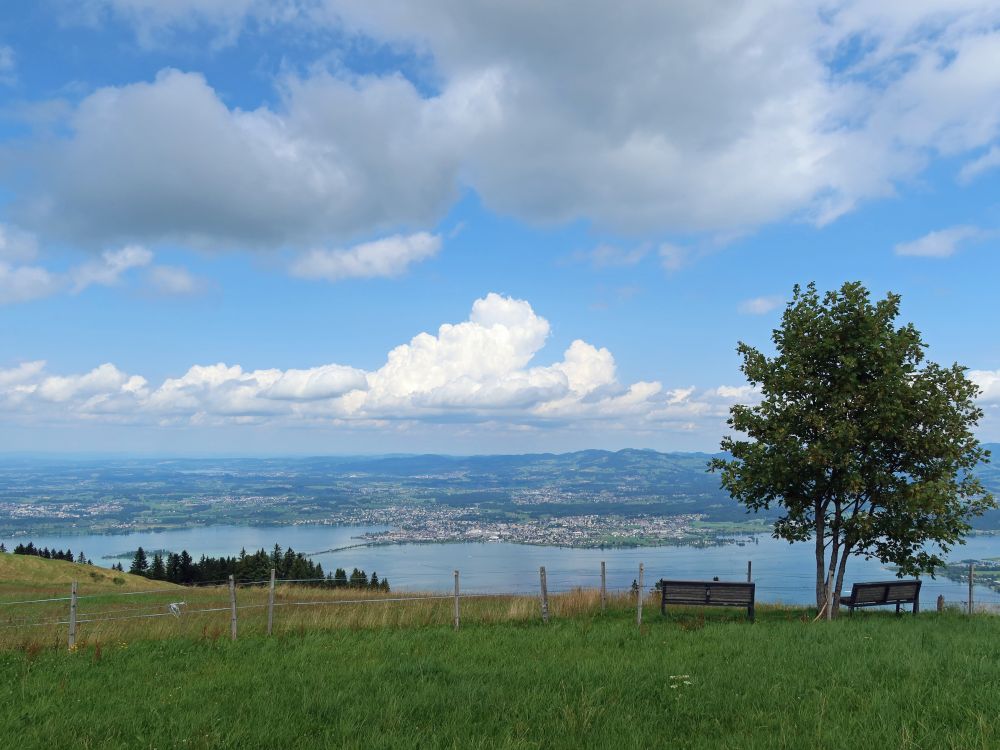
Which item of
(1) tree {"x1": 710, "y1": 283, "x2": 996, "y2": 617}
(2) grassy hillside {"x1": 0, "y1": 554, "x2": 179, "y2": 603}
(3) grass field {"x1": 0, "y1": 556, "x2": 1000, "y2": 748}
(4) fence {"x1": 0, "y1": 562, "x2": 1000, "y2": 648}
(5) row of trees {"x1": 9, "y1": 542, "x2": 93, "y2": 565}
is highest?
(1) tree {"x1": 710, "y1": 283, "x2": 996, "y2": 617}

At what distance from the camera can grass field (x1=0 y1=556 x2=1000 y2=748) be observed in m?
6.81

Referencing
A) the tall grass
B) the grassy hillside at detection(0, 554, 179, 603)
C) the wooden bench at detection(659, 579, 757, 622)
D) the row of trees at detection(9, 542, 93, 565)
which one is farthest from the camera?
the row of trees at detection(9, 542, 93, 565)

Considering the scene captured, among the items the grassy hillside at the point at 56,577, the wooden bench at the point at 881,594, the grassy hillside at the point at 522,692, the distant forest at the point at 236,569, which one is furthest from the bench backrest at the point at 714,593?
the distant forest at the point at 236,569

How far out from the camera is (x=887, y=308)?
18078 millimetres

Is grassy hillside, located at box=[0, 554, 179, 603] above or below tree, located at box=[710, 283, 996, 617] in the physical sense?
below

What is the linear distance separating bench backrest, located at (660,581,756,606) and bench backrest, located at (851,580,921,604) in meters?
2.83

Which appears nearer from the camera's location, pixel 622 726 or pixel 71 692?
pixel 622 726

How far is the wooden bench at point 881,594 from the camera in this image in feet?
56.9

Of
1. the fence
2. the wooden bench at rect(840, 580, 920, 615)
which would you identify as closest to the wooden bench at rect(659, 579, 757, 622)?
the fence

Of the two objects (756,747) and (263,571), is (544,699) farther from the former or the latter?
(263,571)

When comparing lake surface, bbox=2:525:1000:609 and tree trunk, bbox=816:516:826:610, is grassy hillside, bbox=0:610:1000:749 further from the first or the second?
lake surface, bbox=2:525:1000:609

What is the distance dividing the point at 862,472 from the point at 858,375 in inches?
104

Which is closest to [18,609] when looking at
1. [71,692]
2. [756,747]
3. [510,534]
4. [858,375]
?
[71,692]

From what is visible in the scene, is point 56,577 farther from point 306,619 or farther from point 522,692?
point 522,692
